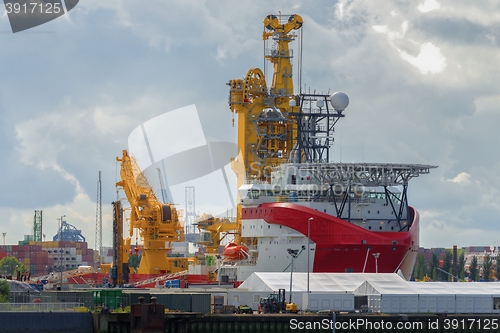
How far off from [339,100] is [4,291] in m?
47.7

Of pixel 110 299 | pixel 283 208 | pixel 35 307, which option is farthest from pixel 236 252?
pixel 35 307

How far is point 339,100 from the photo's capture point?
412 ft

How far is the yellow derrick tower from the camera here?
5300 inches

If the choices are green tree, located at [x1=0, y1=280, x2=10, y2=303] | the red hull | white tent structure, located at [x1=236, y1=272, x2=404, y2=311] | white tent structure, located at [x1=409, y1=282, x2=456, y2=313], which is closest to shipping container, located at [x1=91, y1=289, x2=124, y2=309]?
green tree, located at [x1=0, y1=280, x2=10, y2=303]

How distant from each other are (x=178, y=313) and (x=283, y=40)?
204 ft

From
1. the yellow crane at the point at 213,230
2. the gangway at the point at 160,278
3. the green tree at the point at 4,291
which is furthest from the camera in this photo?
the yellow crane at the point at 213,230

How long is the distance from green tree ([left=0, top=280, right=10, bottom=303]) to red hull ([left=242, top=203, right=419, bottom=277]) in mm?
27193

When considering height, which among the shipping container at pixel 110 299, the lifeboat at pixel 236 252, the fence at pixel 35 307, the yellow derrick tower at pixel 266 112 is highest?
the yellow derrick tower at pixel 266 112

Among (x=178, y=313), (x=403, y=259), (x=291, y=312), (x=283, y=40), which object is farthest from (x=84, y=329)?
(x=283, y=40)

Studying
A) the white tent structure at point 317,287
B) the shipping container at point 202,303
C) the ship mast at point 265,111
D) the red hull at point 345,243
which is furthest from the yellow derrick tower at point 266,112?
the shipping container at point 202,303

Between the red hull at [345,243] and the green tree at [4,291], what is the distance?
1071 inches

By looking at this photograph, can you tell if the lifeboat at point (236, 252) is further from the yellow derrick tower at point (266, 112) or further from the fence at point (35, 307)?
the fence at point (35, 307)

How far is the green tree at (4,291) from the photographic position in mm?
89062

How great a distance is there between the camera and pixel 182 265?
137500mm
